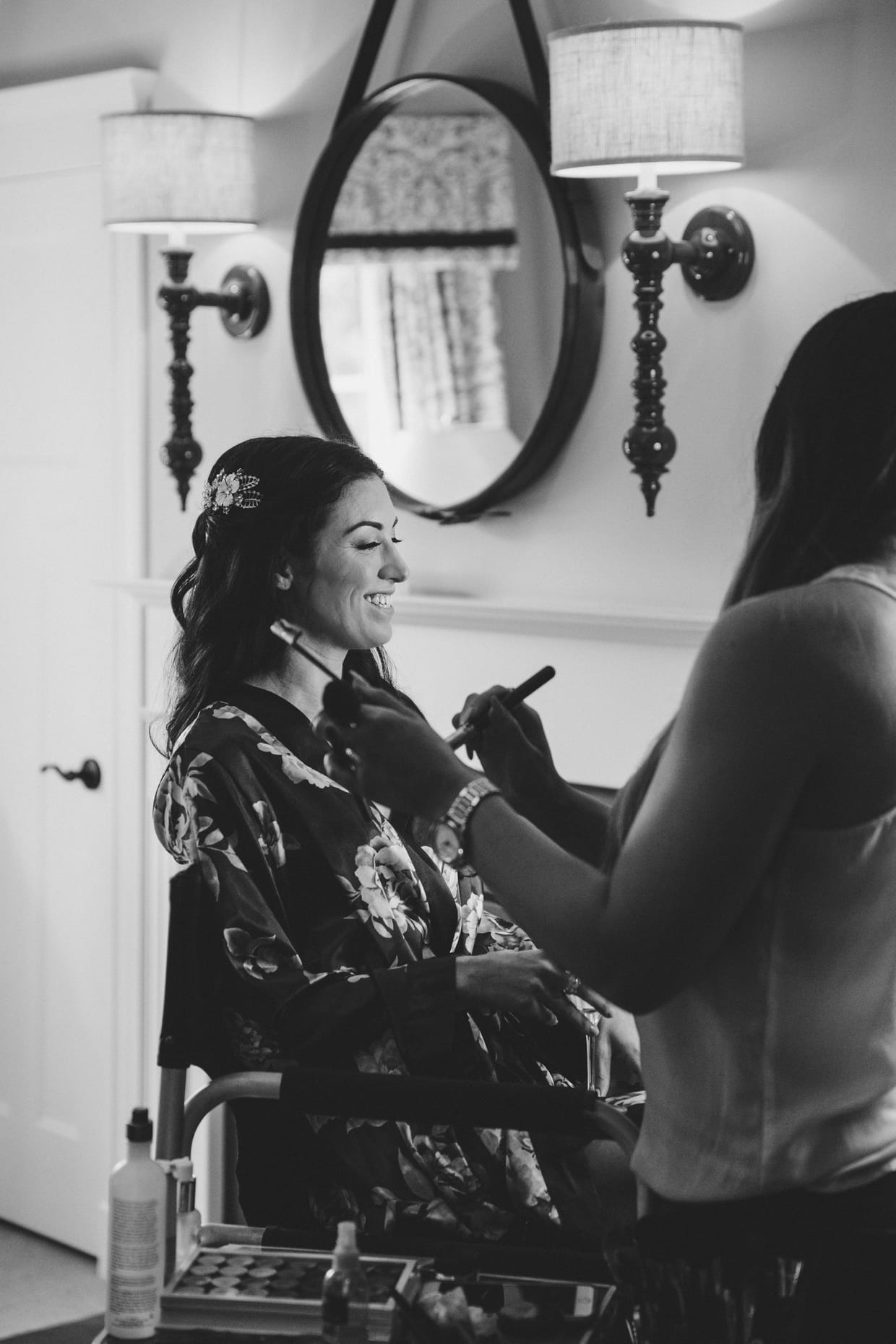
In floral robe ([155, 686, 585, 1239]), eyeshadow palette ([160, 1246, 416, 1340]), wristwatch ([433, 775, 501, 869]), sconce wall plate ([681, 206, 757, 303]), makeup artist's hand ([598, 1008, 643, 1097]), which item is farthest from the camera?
sconce wall plate ([681, 206, 757, 303])

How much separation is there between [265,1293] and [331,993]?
43 cm

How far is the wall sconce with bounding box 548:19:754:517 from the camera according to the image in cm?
212

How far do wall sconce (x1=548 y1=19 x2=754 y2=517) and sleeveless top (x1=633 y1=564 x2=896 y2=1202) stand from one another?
123 cm

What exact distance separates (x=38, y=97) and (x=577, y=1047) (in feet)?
7.30

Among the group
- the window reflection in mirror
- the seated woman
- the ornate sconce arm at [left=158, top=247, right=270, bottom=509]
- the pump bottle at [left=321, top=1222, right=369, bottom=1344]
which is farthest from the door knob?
the pump bottle at [left=321, top=1222, right=369, bottom=1344]

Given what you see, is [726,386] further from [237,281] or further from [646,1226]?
[646,1226]

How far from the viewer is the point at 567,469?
8.28ft

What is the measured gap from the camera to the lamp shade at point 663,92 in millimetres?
2123

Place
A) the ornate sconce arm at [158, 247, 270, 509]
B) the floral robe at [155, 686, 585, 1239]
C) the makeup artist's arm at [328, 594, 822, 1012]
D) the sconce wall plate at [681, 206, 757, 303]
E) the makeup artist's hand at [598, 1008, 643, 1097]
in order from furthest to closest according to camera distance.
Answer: the ornate sconce arm at [158, 247, 270, 509] < the sconce wall plate at [681, 206, 757, 303] < the makeup artist's hand at [598, 1008, 643, 1097] < the floral robe at [155, 686, 585, 1239] < the makeup artist's arm at [328, 594, 822, 1012]

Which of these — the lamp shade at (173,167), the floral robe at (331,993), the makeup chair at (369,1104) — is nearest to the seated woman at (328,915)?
the floral robe at (331,993)

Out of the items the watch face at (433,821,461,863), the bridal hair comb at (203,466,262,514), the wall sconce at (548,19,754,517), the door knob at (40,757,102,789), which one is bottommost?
the door knob at (40,757,102,789)

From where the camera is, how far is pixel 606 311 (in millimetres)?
2449

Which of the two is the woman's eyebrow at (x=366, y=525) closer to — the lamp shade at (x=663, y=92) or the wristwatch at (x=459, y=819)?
the lamp shade at (x=663, y=92)

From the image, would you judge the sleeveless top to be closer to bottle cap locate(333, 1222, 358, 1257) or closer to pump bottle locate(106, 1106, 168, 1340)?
bottle cap locate(333, 1222, 358, 1257)
